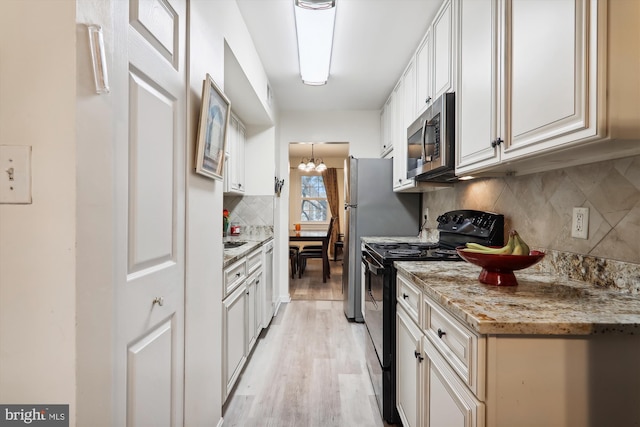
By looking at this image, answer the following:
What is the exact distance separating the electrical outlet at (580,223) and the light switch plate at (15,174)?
5.56 feet

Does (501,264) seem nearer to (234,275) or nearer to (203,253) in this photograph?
(203,253)

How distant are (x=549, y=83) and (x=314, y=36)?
164 cm

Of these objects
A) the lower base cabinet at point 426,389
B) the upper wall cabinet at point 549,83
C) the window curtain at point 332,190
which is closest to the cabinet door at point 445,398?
the lower base cabinet at point 426,389

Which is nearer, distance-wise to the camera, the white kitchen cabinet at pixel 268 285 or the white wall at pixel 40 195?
the white wall at pixel 40 195

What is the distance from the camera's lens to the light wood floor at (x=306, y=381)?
1.80 meters

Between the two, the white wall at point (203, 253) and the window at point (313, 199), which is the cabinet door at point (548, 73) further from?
the window at point (313, 199)

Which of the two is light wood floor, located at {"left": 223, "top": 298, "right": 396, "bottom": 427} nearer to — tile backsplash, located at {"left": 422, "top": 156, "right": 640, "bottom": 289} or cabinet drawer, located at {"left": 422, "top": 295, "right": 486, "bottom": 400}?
cabinet drawer, located at {"left": 422, "top": 295, "right": 486, "bottom": 400}

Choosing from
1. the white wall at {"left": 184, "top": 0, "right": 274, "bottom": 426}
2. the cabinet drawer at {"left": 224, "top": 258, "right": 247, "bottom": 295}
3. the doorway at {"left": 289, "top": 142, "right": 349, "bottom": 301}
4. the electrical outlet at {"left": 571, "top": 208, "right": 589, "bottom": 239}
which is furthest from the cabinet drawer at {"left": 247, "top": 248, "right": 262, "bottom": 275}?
the doorway at {"left": 289, "top": 142, "right": 349, "bottom": 301}

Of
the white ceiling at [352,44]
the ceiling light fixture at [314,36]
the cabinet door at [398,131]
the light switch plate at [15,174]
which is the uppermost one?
the white ceiling at [352,44]

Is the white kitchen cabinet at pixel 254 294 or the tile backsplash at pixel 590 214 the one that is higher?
the tile backsplash at pixel 590 214

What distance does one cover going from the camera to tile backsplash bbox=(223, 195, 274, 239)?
353 centimetres

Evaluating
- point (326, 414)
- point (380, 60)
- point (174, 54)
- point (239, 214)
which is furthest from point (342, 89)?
point (326, 414)

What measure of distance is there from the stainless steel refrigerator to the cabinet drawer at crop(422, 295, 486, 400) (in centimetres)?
204

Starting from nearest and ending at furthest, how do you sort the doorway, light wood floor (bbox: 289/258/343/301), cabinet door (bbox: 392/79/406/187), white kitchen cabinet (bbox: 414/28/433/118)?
white kitchen cabinet (bbox: 414/28/433/118), cabinet door (bbox: 392/79/406/187), light wood floor (bbox: 289/258/343/301), the doorway
